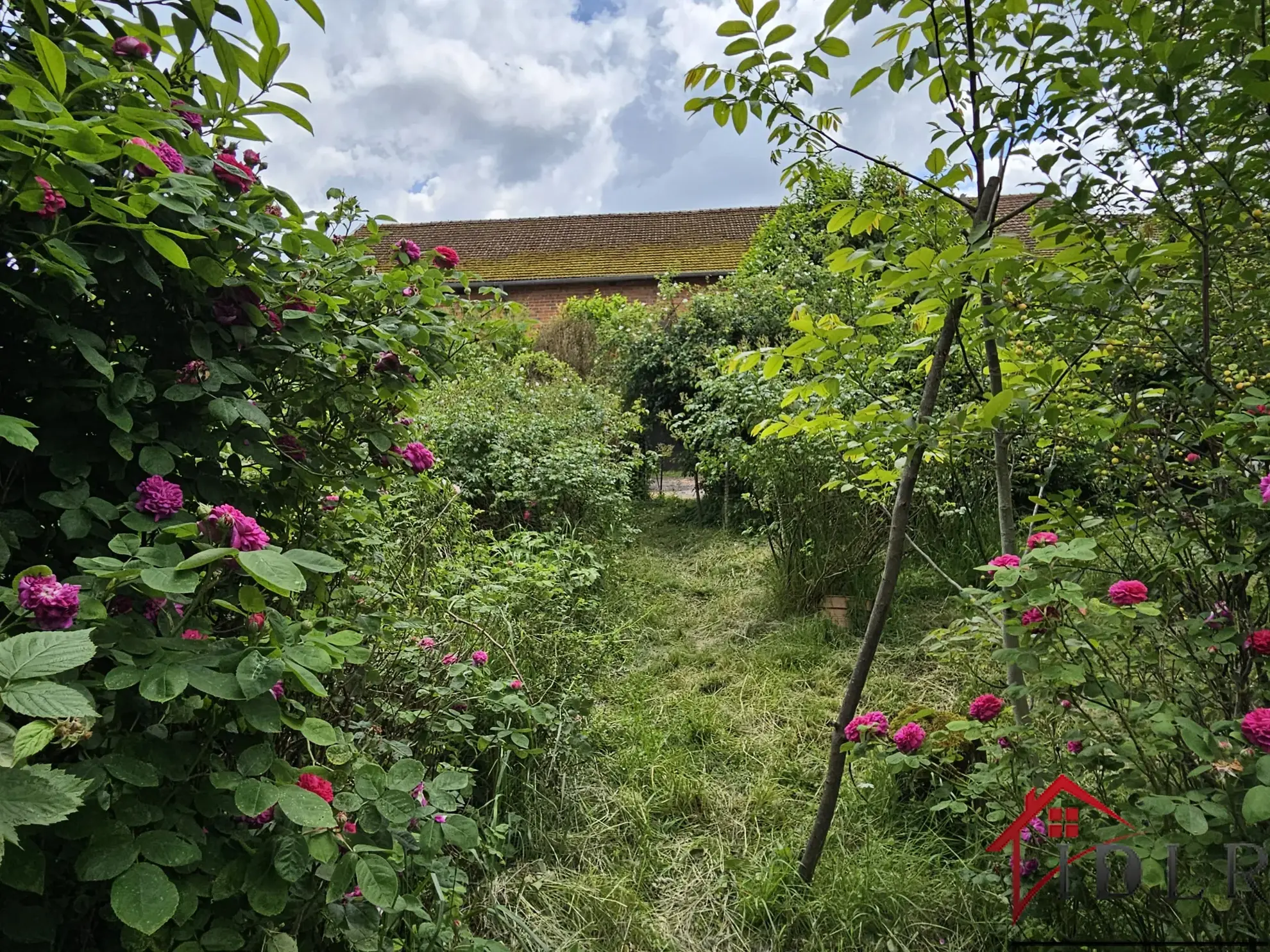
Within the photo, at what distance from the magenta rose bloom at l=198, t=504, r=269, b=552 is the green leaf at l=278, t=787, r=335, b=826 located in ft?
1.11

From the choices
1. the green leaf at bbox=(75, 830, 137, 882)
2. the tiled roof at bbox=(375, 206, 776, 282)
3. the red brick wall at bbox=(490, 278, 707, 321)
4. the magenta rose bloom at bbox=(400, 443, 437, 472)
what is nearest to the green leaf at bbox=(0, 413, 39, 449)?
the green leaf at bbox=(75, 830, 137, 882)

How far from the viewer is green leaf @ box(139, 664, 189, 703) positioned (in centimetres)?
77

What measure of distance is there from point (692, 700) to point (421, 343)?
2.12 meters

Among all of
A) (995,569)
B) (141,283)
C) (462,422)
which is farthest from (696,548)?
(141,283)

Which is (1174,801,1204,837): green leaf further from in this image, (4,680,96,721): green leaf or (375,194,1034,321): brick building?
(375,194,1034,321): brick building

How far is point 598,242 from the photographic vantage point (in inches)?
667

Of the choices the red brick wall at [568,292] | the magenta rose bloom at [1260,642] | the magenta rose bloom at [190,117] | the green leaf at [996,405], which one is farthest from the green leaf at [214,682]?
the red brick wall at [568,292]

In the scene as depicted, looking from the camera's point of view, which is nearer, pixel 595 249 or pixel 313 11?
pixel 313 11

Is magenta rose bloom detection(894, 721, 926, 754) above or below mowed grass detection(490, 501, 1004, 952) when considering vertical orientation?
above

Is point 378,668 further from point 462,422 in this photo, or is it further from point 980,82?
point 462,422

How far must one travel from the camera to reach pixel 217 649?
90 cm

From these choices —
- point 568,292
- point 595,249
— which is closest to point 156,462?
point 568,292

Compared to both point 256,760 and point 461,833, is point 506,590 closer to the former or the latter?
point 461,833

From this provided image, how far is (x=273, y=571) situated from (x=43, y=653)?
231 mm
